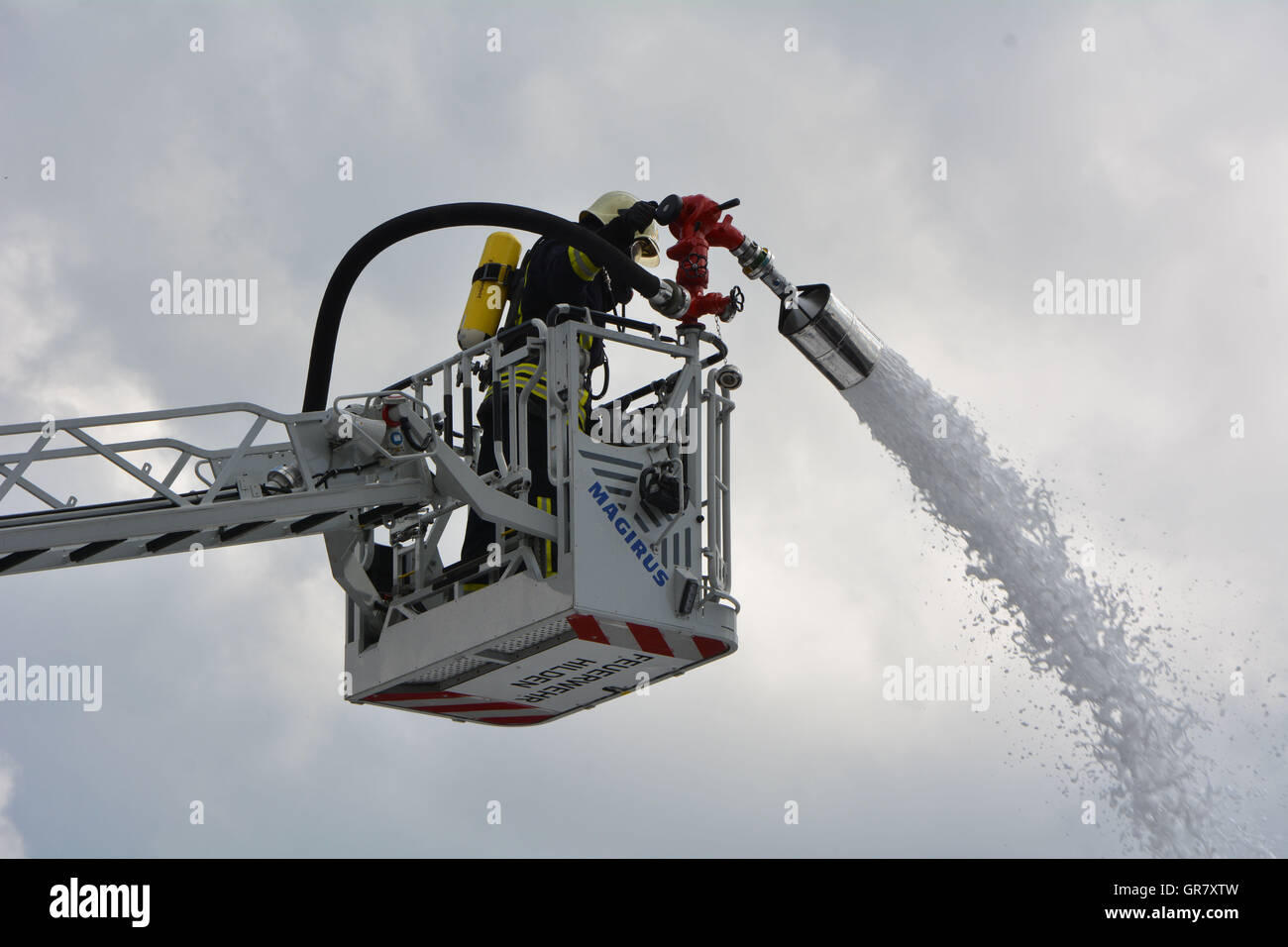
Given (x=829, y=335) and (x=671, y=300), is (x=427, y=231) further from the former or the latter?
(x=829, y=335)

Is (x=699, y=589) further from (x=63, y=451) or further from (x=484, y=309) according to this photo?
(x=63, y=451)

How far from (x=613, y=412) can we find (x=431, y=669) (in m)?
2.29

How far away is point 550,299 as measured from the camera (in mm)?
14273

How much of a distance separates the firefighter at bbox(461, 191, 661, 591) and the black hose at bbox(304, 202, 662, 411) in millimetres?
249

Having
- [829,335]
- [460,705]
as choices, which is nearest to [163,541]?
[460,705]

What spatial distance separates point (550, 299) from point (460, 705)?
3.16 metres

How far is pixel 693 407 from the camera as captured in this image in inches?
540

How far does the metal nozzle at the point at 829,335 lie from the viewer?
593 inches

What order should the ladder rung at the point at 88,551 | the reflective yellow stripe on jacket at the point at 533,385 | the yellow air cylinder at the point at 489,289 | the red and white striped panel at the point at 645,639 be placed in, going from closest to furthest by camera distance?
the ladder rung at the point at 88,551, the red and white striped panel at the point at 645,639, the reflective yellow stripe on jacket at the point at 533,385, the yellow air cylinder at the point at 489,289

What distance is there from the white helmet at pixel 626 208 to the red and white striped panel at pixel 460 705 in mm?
3589

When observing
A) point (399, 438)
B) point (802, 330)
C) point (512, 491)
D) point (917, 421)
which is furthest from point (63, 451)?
point (917, 421)

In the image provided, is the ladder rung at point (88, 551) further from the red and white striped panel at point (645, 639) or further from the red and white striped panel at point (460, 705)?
the red and white striped panel at point (645, 639)

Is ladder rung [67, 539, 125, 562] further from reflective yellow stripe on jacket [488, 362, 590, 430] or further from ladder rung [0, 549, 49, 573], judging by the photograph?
reflective yellow stripe on jacket [488, 362, 590, 430]

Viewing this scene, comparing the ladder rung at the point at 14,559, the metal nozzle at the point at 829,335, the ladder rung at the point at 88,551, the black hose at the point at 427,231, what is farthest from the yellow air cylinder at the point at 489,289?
the ladder rung at the point at 14,559
